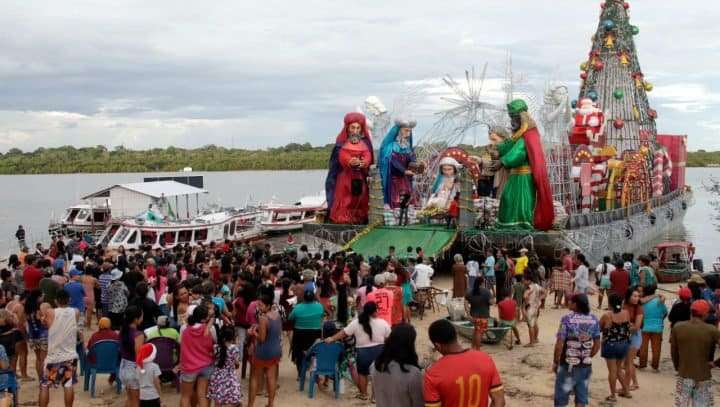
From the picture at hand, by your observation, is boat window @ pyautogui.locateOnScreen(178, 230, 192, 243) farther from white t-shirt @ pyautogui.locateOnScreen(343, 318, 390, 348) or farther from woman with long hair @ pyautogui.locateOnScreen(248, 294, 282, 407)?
white t-shirt @ pyautogui.locateOnScreen(343, 318, 390, 348)

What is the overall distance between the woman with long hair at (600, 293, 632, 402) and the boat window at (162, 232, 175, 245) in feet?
65.8

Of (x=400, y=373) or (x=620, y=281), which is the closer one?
(x=400, y=373)

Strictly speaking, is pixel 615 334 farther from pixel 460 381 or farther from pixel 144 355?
pixel 144 355

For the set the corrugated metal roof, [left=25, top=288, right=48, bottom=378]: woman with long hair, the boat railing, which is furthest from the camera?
the corrugated metal roof

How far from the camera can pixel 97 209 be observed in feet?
105

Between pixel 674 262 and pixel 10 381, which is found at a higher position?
pixel 10 381

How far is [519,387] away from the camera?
905 cm

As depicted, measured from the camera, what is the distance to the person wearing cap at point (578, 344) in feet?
22.7

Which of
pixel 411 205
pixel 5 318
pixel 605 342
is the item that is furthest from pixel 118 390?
pixel 411 205

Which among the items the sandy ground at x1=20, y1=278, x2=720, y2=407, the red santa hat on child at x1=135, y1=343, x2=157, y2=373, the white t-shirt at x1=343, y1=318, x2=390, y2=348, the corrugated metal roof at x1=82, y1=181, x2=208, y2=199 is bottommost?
the sandy ground at x1=20, y1=278, x2=720, y2=407

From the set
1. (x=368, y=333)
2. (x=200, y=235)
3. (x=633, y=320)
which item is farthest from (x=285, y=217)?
(x=368, y=333)

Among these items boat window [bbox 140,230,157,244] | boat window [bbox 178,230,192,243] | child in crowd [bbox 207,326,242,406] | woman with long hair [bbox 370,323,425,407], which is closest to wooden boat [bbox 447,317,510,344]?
child in crowd [bbox 207,326,242,406]

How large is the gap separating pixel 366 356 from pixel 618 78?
2723 centimetres

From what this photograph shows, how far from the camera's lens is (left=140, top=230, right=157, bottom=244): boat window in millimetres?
25453
